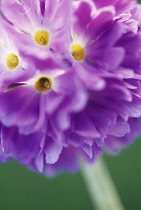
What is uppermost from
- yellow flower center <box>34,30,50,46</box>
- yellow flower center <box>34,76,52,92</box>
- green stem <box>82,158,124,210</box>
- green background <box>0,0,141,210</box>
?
yellow flower center <box>34,30,50,46</box>

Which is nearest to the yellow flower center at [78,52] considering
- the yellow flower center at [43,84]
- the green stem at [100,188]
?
the yellow flower center at [43,84]

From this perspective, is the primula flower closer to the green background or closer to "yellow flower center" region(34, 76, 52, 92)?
"yellow flower center" region(34, 76, 52, 92)

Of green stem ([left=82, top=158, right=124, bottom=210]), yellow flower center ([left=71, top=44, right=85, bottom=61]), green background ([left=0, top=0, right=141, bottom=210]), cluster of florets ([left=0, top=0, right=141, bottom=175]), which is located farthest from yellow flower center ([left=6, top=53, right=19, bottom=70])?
green background ([left=0, top=0, right=141, bottom=210])

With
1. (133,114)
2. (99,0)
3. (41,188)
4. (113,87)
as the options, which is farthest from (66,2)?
(41,188)

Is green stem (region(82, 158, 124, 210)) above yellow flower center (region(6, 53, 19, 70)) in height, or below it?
below

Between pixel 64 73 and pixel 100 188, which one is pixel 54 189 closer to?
pixel 100 188

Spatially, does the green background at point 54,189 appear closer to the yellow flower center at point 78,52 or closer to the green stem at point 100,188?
the green stem at point 100,188
